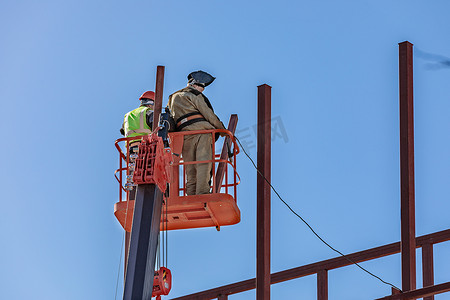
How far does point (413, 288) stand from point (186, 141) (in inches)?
185

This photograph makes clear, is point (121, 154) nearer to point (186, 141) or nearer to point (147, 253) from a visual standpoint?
point (186, 141)

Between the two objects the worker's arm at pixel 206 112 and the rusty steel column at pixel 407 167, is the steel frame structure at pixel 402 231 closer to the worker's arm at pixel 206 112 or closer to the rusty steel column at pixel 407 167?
the rusty steel column at pixel 407 167

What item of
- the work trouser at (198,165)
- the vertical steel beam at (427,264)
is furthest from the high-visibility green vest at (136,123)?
the vertical steel beam at (427,264)

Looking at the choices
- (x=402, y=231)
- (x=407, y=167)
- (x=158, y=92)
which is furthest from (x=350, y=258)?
(x=158, y=92)

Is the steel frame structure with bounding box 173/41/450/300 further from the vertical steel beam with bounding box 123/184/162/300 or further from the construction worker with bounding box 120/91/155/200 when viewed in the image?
the vertical steel beam with bounding box 123/184/162/300

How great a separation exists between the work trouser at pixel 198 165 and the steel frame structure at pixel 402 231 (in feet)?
3.22

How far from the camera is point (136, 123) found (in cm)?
1920

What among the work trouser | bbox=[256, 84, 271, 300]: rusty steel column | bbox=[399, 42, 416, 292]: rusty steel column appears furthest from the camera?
the work trouser

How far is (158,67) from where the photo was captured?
19.2m

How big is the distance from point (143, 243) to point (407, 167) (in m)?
4.58

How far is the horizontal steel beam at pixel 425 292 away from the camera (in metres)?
14.8

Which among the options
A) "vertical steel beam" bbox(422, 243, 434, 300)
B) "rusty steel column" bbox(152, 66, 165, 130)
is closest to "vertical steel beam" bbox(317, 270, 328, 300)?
"vertical steel beam" bbox(422, 243, 434, 300)

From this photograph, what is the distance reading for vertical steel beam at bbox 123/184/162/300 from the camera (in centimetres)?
1435

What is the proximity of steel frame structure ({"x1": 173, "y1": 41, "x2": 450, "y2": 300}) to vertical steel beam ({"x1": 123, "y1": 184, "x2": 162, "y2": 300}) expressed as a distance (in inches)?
109
